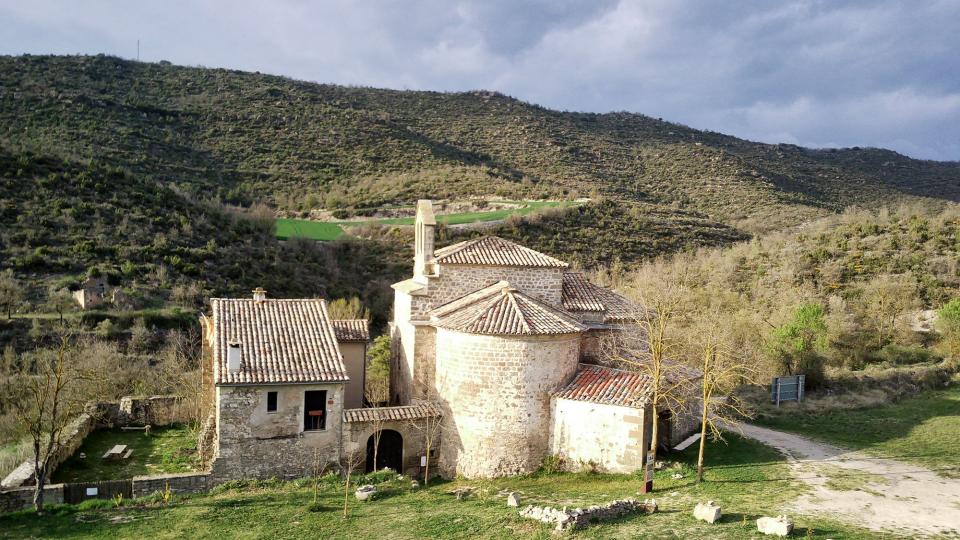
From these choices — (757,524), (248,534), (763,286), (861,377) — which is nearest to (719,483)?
(757,524)

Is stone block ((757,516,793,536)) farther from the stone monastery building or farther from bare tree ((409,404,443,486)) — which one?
bare tree ((409,404,443,486))

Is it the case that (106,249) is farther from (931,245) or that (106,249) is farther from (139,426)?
(931,245)

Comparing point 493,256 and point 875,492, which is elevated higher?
point 493,256

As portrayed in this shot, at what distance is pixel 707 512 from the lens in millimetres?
11391

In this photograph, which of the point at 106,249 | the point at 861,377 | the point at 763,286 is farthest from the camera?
the point at 763,286

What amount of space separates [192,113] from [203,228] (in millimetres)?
24662

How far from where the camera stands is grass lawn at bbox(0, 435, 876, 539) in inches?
449

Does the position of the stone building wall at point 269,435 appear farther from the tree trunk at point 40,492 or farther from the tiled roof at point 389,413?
the tree trunk at point 40,492

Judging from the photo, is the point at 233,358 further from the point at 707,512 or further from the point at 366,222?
the point at 366,222

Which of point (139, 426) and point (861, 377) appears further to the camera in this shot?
point (861, 377)

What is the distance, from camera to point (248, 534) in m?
12.2

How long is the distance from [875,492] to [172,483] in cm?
1621

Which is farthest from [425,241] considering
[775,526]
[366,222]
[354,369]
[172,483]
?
[366,222]

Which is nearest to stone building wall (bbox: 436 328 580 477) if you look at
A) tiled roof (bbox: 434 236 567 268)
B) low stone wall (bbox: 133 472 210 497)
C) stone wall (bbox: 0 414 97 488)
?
tiled roof (bbox: 434 236 567 268)
